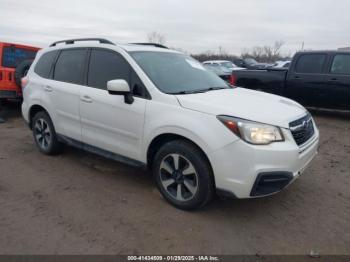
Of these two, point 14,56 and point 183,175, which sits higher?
point 14,56

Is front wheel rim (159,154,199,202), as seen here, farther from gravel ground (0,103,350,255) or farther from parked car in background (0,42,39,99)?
parked car in background (0,42,39,99)

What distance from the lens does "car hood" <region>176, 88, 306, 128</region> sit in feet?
10.5

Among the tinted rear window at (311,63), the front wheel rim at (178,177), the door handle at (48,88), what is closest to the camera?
the front wheel rim at (178,177)

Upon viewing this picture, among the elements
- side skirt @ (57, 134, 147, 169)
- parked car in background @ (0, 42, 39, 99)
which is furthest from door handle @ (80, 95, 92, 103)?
parked car in background @ (0, 42, 39, 99)

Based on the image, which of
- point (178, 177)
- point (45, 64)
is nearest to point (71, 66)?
point (45, 64)

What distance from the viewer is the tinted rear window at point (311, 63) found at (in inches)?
332

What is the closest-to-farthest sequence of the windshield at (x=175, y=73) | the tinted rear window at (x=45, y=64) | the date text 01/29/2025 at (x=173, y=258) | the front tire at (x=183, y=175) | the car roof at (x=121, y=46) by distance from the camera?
the date text 01/29/2025 at (x=173, y=258)
the front tire at (x=183, y=175)
the windshield at (x=175, y=73)
the car roof at (x=121, y=46)
the tinted rear window at (x=45, y=64)

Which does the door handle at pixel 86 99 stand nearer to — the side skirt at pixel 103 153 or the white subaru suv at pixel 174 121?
the white subaru suv at pixel 174 121

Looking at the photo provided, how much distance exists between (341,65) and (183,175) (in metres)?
6.51

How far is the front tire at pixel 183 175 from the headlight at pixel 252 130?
0.44 meters

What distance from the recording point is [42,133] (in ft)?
17.8

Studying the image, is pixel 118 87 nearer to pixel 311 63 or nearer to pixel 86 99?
pixel 86 99

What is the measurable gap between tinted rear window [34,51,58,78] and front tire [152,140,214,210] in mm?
2632

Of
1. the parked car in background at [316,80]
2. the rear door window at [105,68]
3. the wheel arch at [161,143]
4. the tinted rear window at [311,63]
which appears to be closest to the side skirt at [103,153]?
the wheel arch at [161,143]
